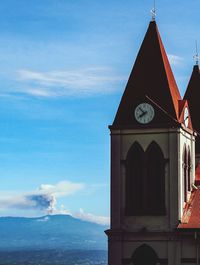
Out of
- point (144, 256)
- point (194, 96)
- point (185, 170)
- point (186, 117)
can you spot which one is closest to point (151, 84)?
point (186, 117)

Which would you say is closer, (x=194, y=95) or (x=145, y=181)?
(x=145, y=181)

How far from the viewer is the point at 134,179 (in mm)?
49094

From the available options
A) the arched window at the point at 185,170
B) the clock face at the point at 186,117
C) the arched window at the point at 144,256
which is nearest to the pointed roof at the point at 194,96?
the clock face at the point at 186,117

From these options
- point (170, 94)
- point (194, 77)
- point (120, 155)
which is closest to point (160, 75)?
point (170, 94)

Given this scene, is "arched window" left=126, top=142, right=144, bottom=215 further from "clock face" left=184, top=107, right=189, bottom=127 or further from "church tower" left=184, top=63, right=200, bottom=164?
"church tower" left=184, top=63, right=200, bottom=164

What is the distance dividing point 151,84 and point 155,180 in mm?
5761

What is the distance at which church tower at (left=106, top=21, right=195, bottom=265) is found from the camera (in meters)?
48.0

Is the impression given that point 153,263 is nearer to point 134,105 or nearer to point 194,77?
point 134,105

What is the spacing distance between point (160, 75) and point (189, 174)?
6.12m

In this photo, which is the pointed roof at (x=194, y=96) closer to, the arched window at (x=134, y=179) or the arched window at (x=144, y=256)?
the arched window at (x=134, y=179)

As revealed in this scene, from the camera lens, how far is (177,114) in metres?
49.1

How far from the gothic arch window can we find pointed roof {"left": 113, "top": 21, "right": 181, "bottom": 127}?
184 cm

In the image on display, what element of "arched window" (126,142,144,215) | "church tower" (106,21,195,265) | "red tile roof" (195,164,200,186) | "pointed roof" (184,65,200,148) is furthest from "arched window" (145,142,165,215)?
"pointed roof" (184,65,200,148)

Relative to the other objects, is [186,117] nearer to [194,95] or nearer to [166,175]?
[166,175]
